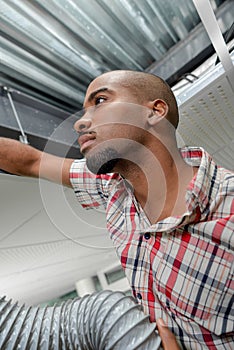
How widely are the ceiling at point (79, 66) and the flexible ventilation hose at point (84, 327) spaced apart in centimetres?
54

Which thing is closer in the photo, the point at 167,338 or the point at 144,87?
the point at 167,338

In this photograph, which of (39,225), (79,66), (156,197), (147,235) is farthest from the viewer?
(39,225)

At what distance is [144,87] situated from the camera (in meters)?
1.07

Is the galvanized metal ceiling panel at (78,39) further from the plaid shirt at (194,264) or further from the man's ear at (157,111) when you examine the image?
the plaid shirt at (194,264)

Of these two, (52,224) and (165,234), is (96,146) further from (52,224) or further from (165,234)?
(52,224)

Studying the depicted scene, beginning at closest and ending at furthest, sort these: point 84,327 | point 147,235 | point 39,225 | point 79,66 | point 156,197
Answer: point 84,327, point 147,235, point 156,197, point 79,66, point 39,225

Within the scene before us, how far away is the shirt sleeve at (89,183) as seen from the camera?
120 centimetres

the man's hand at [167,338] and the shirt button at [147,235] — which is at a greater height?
the shirt button at [147,235]

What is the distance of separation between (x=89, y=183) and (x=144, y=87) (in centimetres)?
48

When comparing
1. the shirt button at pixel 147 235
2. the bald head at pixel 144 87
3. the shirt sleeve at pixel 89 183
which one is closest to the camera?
the shirt button at pixel 147 235

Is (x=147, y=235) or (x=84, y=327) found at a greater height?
(x=147, y=235)

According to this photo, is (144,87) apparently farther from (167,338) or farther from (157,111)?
(167,338)

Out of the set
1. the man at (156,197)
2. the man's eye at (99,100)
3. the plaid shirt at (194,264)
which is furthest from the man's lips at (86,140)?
the plaid shirt at (194,264)

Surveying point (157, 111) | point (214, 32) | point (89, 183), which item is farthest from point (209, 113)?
point (89, 183)
